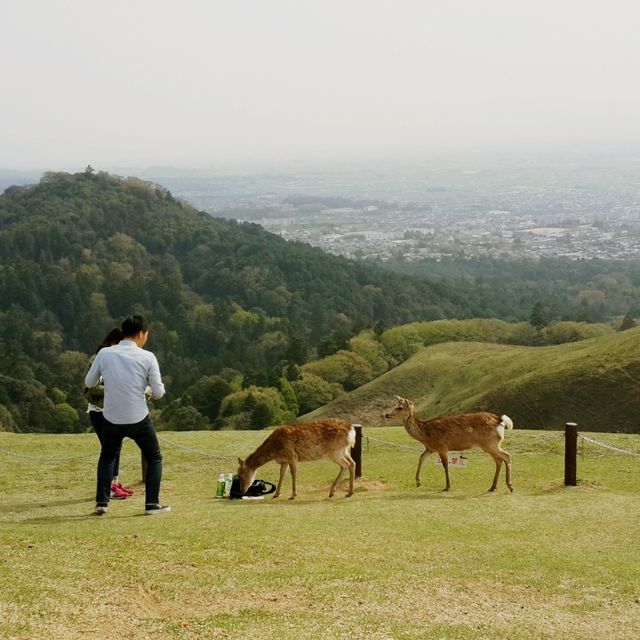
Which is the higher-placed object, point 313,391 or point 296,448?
point 296,448

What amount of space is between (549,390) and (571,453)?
20982mm

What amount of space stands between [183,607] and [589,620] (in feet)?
12.7

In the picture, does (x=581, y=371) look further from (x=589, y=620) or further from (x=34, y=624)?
(x=34, y=624)

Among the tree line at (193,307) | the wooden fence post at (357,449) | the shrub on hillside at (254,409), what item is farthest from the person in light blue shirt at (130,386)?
the tree line at (193,307)

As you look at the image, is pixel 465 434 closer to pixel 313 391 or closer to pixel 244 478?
pixel 244 478

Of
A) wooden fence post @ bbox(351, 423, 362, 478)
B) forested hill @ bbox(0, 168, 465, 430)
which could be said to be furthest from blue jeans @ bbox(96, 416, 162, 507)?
forested hill @ bbox(0, 168, 465, 430)

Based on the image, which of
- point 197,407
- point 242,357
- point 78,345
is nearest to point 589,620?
point 197,407

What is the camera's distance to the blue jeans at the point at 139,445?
1036 cm

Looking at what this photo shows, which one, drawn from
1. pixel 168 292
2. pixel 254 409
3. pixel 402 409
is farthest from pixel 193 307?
pixel 402 409

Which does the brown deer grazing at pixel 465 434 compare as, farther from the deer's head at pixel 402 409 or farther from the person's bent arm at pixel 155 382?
the person's bent arm at pixel 155 382

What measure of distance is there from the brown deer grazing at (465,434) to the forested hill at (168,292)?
2334 inches

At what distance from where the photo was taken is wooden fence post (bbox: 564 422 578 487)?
554 inches

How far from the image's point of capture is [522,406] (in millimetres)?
34562

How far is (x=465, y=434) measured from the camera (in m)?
14.0
